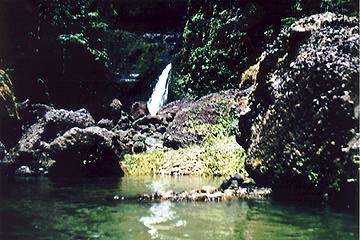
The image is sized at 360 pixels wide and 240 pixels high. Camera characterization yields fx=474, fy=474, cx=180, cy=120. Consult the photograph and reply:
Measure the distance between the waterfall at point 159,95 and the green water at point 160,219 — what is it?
18293 millimetres

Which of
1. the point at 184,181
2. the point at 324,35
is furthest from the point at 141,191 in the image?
the point at 324,35

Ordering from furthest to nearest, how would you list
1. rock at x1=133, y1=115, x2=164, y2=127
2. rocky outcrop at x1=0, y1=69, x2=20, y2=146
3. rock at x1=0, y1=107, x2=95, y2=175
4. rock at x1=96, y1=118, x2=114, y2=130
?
rock at x1=133, y1=115, x2=164, y2=127
rock at x1=96, y1=118, x2=114, y2=130
rocky outcrop at x1=0, y1=69, x2=20, y2=146
rock at x1=0, y1=107, x2=95, y2=175

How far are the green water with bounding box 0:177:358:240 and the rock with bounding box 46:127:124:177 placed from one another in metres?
4.35

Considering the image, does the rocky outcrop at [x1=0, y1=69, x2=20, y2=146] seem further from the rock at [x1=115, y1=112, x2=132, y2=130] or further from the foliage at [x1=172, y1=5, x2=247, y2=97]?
the foliage at [x1=172, y1=5, x2=247, y2=97]

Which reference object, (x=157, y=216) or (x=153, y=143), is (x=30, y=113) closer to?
(x=153, y=143)

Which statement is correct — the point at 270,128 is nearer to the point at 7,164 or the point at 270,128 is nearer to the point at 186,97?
the point at 7,164

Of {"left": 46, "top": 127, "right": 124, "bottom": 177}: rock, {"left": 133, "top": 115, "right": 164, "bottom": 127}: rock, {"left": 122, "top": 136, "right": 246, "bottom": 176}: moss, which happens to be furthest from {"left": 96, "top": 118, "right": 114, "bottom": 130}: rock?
{"left": 46, "top": 127, "right": 124, "bottom": 177}: rock

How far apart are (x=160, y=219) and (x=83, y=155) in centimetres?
803

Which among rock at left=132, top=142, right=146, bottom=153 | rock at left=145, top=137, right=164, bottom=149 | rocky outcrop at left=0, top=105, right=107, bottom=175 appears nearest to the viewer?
rocky outcrop at left=0, top=105, right=107, bottom=175

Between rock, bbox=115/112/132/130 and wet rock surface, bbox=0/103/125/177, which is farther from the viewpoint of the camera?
rock, bbox=115/112/132/130

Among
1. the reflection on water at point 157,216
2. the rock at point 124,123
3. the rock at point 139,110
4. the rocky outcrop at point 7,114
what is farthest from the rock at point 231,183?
the rock at point 139,110

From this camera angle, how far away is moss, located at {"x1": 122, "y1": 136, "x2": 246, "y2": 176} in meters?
15.1

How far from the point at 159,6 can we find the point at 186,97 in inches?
390

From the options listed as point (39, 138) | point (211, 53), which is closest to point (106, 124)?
point (39, 138)
